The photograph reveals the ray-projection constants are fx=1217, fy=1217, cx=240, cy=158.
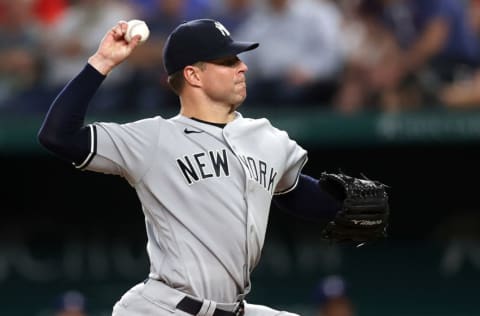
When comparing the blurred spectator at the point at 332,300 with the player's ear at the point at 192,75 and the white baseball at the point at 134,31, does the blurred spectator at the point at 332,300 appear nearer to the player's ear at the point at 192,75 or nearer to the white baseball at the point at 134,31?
the player's ear at the point at 192,75

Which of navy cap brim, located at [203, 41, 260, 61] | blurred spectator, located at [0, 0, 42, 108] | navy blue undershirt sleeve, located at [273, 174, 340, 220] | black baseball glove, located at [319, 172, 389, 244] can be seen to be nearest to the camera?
navy cap brim, located at [203, 41, 260, 61]

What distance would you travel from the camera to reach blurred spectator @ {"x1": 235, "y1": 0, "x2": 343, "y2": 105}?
25.1 ft

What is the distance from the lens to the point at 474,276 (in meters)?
8.52

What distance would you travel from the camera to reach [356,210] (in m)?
3.97

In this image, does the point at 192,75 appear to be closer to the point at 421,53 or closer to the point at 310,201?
the point at 310,201

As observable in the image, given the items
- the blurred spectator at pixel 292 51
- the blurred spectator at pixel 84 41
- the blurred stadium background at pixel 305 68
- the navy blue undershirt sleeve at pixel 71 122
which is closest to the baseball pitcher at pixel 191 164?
the navy blue undershirt sleeve at pixel 71 122

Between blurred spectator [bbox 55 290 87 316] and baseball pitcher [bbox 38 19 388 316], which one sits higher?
baseball pitcher [bbox 38 19 388 316]

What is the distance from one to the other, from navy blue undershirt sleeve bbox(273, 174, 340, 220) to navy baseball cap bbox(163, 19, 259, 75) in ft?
1.81

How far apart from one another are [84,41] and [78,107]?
13.9 feet

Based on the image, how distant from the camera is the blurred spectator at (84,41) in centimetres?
773

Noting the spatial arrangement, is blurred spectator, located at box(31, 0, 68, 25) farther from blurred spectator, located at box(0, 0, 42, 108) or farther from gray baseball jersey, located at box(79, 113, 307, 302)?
gray baseball jersey, located at box(79, 113, 307, 302)

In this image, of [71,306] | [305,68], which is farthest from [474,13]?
[71,306]

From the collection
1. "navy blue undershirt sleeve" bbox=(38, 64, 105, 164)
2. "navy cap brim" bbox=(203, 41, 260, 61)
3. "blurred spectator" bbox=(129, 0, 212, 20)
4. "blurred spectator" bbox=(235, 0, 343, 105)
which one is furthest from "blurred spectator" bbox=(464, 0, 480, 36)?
"navy blue undershirt sleeve" bbox=(38, 64, 105, 164)

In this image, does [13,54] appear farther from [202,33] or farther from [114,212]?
[202,33]
